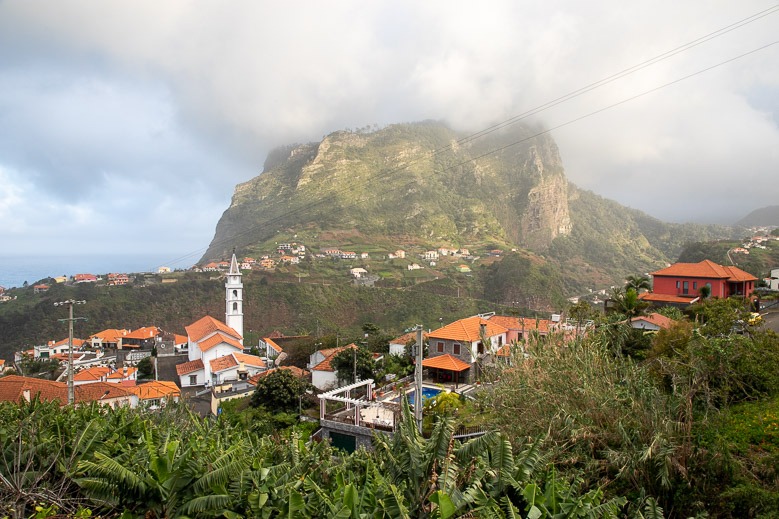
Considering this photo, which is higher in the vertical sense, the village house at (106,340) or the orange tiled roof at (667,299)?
the orange tiled roof at (667,299)

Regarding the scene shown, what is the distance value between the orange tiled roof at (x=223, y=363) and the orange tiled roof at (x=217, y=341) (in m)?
1.14

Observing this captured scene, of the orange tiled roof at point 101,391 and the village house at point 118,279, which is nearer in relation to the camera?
the orange tiled roof at point 101,391

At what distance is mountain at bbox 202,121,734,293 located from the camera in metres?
95.8

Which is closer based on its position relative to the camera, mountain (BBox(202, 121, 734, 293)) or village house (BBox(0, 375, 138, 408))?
village house (BBox(0, 375, 138, 408))

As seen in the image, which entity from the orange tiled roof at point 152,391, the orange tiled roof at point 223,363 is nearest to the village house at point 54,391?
the orange tiled roof at point 152,391

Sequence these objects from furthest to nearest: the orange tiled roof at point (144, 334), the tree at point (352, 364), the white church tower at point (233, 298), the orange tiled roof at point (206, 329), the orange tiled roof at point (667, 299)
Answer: the orange tiled roof at point (144, 334) < the white church tower at point (233, 298) < the orange tiled roof at point (206, 329) < the orange tiled roof at point (667, 299) < the tree at point (352, 364)

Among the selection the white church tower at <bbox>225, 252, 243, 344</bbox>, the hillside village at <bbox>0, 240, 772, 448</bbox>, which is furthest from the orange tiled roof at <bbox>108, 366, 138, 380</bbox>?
the white church tower at <bbox>225, 252, 243, 344</bbox>

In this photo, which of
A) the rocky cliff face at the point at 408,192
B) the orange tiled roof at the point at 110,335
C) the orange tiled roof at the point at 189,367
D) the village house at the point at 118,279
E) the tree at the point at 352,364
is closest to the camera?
the tree at the point at 352,364

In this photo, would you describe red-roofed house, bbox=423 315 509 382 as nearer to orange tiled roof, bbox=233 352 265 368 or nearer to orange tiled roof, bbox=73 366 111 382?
orange tiled roof, bbox=233 352 265 368

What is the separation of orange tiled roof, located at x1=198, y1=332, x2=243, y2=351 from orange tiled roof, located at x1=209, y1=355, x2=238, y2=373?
1141mm

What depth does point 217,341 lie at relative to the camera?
34969mm

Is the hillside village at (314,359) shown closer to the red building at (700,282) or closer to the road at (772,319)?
the red building at (700,282)

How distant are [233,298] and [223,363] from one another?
9196mm

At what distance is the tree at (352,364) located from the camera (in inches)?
917
